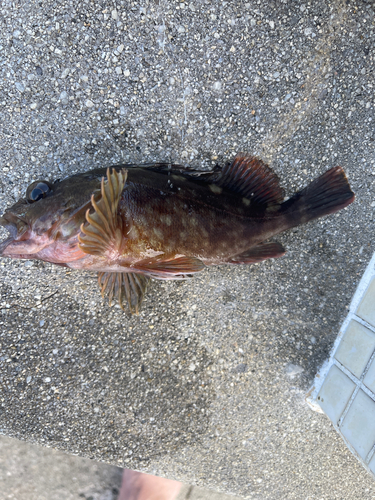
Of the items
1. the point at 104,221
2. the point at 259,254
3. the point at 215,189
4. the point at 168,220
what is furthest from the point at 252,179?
the point at 104,221

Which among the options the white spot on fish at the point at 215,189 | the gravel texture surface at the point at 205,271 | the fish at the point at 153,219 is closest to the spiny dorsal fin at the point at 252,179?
the fish at the point at 153,219

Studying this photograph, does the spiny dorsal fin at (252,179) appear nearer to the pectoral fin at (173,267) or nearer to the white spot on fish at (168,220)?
the white spot on fish at (168,220)

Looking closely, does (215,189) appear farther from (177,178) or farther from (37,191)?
(37,191)

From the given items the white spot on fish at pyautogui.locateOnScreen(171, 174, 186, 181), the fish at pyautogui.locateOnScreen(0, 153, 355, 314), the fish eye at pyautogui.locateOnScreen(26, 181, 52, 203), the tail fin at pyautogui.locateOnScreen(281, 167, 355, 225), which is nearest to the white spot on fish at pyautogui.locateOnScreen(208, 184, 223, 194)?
the fish at pyautogui.locateOnScreen(0, 153, 355, 314)

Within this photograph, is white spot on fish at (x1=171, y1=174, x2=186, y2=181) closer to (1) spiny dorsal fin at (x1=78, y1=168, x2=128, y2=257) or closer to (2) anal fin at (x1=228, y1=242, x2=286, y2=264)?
(1) spiny dorsal fin at (x1=78, y1=168, x2=128, y2=257)

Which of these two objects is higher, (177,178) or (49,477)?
(177,178)

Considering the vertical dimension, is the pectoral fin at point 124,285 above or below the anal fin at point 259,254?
below
